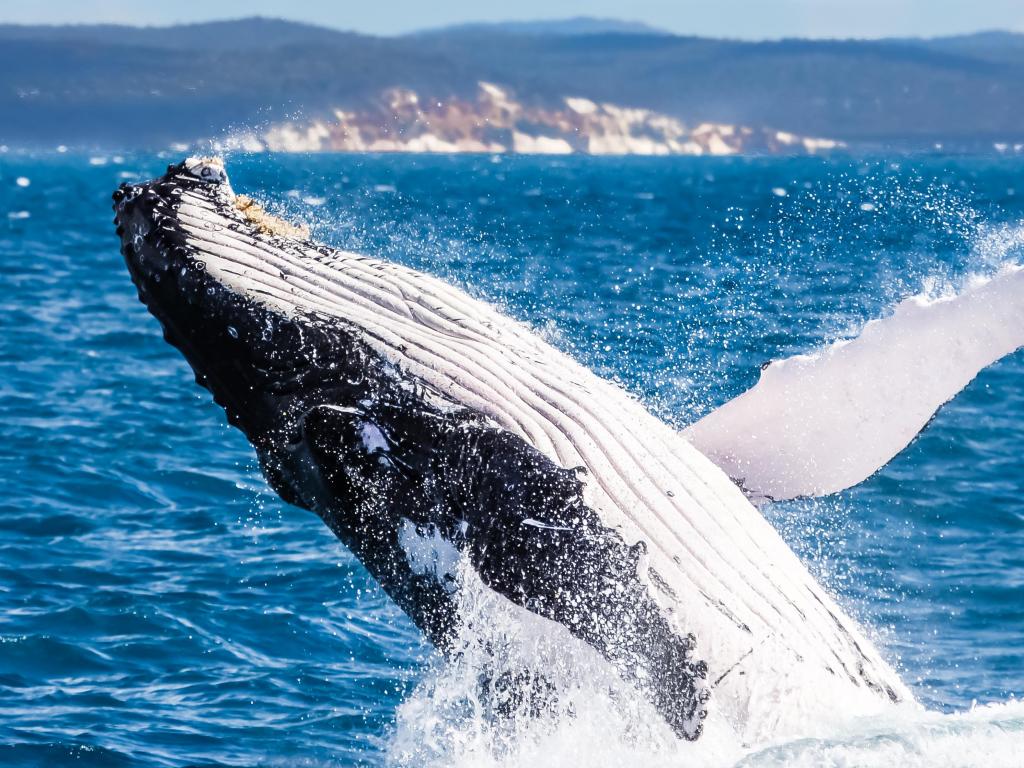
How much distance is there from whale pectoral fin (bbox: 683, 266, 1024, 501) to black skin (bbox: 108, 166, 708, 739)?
218 cm

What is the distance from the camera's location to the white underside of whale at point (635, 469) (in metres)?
7.09

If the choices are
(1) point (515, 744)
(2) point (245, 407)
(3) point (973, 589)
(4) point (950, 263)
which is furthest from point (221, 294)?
(4) point (950, 263)

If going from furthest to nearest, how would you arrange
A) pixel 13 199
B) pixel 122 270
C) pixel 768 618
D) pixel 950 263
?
pixel 13 199, pixel 122 270, pixel 950 263, pixel 768 618

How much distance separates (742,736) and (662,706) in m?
0.59

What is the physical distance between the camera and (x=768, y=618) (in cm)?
729

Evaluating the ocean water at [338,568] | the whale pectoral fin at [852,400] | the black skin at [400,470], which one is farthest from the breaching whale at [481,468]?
A: the whale pectoral fin at [852,400]

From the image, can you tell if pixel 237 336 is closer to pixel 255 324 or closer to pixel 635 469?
pixel 255 324

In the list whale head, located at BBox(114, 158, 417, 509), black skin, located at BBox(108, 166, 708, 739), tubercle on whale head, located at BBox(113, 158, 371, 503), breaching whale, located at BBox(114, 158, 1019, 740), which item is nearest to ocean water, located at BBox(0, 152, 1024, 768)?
breaching whale, located at BBox(114, 158, 1019, 740)

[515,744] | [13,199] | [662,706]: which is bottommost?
[13,199]

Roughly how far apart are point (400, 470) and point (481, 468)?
50 cm

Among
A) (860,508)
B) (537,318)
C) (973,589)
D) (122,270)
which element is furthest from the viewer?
(122,270)

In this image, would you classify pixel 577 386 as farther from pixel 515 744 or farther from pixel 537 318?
pixel 537 318

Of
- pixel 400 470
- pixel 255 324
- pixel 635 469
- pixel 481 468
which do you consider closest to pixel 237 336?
pixel 255 324

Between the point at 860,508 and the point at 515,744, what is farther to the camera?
the point at 860,508
